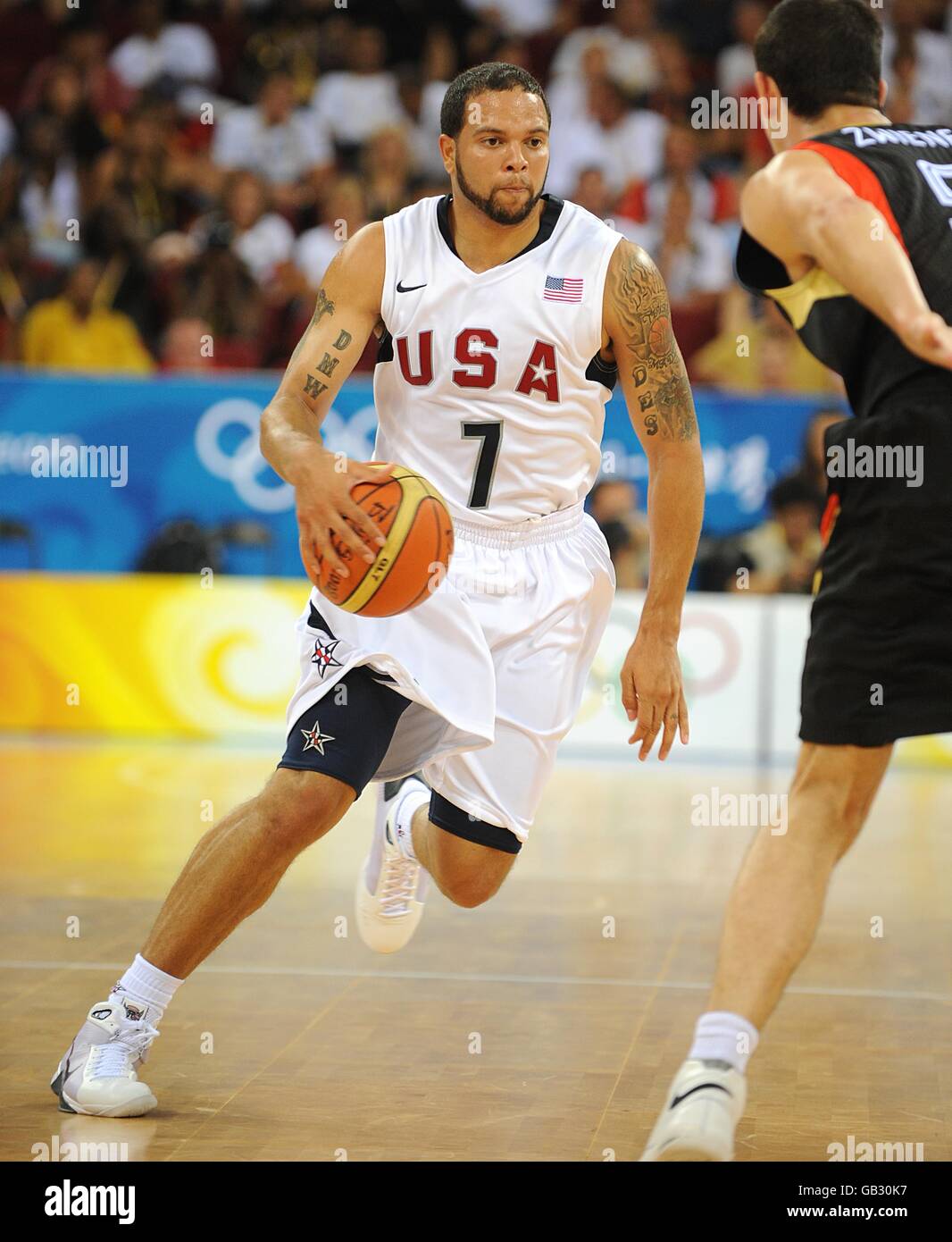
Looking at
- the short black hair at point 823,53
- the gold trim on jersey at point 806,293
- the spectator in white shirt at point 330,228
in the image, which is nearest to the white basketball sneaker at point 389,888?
the gold trim on jersey at point 806,293

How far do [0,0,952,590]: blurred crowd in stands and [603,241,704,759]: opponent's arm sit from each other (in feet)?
20.9

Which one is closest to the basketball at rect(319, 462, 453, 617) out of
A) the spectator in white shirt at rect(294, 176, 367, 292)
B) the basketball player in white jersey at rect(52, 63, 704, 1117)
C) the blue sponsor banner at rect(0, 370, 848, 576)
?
the basketball player in white jersey at rect(52, 63, 704, 1117)

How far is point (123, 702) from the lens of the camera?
34.6 feet

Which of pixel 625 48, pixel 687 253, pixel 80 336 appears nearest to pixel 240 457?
pixel 80 336

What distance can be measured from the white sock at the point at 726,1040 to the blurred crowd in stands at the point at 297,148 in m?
7.59

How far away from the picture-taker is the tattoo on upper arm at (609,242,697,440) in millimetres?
4297

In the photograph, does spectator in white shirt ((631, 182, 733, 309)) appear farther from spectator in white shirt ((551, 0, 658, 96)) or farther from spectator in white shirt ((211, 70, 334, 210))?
spectator in white shirt ((211, 70, 334, 210))

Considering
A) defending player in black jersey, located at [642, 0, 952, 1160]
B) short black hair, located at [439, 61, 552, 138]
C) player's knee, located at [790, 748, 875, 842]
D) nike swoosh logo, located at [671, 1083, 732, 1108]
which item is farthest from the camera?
short black hair, located at [439, 61, 552, 138]

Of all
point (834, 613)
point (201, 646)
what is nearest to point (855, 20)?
point (834, 613)

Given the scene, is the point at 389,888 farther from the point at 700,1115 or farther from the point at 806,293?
the point at 806,293

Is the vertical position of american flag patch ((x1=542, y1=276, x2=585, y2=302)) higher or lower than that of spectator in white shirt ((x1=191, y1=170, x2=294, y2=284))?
lower

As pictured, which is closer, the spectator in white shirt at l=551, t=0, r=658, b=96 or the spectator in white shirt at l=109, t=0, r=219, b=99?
the spectator in white shirt at l=551, t=0, r=658, b=96

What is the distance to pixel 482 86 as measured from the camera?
14.0 feet
